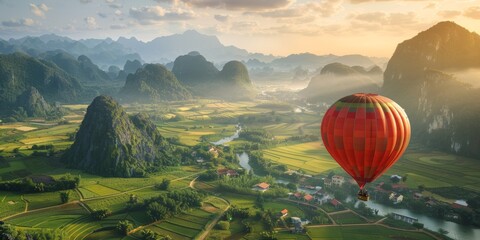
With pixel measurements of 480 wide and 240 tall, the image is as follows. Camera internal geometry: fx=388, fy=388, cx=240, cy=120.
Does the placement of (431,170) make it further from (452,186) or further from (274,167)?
(274,167)

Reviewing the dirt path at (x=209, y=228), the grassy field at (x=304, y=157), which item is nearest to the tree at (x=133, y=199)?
the dirt path at (x=209, y=228)

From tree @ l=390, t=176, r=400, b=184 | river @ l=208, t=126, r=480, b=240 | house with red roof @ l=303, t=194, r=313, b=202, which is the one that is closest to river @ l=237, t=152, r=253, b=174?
house with red roof @ l=303, t=194, r=313, b=202

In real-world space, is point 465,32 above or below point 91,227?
above

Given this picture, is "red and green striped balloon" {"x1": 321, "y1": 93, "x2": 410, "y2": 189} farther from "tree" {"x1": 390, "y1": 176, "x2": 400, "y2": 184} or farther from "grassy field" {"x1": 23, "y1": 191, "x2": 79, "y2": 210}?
"grassy field" {"x1": 23, "y1": 191, "x2": 79, "y2": 210}

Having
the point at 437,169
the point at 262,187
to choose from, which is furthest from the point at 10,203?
the point at 437,169

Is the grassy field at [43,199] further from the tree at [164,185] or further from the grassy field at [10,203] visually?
the tree at [164,185]

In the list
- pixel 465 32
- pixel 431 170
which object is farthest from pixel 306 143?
pixel 465 32

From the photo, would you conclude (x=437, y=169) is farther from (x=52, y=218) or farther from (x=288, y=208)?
(x=52, y=218)
